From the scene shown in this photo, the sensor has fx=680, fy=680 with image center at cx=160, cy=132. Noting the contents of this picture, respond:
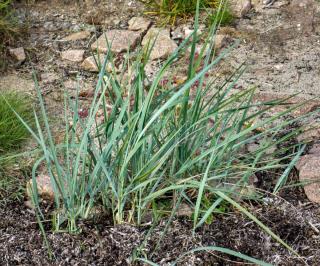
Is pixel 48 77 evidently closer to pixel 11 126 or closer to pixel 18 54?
pixel 18 54

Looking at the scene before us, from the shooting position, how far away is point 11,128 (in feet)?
9.62

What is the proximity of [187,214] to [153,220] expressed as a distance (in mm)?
146

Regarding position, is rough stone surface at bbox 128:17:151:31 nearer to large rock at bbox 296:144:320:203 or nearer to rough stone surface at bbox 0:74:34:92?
rough stone surface at bbox 0:74:34:92

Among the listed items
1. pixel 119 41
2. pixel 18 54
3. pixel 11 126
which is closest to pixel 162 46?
pixel 119 41

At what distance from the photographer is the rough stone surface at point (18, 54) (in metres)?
3.71

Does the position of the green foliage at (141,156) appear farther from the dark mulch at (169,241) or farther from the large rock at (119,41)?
the large rock at (119,41)

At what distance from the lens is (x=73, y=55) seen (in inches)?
149

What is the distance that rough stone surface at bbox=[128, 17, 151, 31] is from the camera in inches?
157

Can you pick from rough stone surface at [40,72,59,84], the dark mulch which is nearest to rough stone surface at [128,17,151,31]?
rough stone surface at [40,72,59,84]

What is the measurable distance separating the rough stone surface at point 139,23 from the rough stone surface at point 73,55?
0.38 m

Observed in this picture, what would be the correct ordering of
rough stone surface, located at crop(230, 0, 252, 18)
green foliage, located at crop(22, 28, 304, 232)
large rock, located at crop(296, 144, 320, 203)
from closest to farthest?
1. green foliage, located at crop(22, 28, 304, 232)
2. large rock, located at crop(296, 144, 320, 203)
3. rough stone surface, located at crop(230, 0, 252, 18)

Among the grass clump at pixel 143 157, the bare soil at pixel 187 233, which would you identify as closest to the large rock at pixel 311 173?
the bare soil at pixel 187 233

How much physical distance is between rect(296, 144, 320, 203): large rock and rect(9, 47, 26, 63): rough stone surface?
170cm

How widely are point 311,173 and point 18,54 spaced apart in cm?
183
